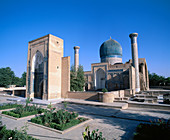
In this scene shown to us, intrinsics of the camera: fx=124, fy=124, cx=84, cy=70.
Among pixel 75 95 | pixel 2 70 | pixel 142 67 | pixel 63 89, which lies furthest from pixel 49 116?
pixel 2 70

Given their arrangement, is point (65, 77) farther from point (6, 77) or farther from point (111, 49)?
point (6, 77)

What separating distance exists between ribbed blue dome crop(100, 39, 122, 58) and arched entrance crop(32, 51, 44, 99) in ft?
55.2

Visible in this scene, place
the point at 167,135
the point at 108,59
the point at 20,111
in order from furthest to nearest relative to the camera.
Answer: the point at 108,59, the point at 20,111, the point at 167,135

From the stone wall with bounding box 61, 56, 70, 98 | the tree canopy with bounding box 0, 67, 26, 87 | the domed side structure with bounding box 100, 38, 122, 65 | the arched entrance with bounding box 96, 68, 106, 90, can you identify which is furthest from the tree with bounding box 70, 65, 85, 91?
the tree canopy with bounding box 0, 67, 26, 87

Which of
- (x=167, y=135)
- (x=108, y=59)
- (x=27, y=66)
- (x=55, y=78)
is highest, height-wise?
(x=108, y=59)

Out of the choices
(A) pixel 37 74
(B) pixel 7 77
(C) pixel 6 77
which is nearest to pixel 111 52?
(A) pixel 37 74

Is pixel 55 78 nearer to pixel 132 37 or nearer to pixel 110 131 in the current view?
pixel 110 131

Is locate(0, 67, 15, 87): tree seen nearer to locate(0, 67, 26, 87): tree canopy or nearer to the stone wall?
locate(0, 67, 26, 87): tree canopy

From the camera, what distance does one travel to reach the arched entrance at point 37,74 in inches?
571

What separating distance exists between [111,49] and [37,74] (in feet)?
59.3

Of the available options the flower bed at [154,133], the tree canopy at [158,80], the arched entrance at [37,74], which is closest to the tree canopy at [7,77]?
the arched entrance at [37,74]

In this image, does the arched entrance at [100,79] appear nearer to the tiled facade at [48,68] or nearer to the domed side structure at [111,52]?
the domed side structure at [111,52]

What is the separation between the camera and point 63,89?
43.6 ft

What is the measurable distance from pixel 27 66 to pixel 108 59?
1777 centimetres
